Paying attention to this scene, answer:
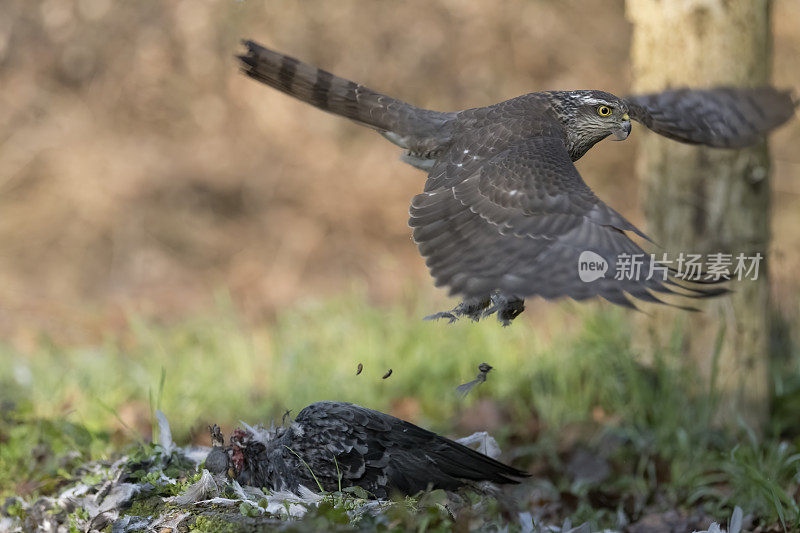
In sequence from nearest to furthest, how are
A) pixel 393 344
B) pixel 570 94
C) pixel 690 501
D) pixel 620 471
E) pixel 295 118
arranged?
pixel 570 94 → pixel 690 501 → pixel 620 471 → pixel 393 344 → pixel 295 118

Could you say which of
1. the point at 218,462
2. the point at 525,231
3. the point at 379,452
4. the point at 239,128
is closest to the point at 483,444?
the point at 379,452

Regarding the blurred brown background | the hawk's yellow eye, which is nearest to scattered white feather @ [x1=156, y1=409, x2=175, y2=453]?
the hawk's yellow eye

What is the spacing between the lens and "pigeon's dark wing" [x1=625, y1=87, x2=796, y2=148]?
154 inches

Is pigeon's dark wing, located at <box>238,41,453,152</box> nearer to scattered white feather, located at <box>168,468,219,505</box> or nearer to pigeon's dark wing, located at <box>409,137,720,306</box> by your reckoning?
pigeon's dark wing, located at <box>409,137,720,306</box>

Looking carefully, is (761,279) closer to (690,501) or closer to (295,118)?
(690,501)

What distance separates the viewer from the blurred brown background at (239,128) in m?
9.70

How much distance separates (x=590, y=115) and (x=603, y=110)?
6 centimetres

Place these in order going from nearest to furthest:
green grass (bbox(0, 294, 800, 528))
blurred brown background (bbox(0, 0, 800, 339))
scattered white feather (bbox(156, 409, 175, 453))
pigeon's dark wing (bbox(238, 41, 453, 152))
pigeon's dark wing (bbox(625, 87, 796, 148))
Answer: scattered white feather (bbox(156, 409, 175, 453)) < pigeon's dark wing (bbox(238, 41, 453, 152)) < pigeon's dark wing (bbox(625, 87, 796, 148)) < green grass (bbox(0, 294, 800, 528)) < blurred brown background (bbox(0, 0, 800, 339))

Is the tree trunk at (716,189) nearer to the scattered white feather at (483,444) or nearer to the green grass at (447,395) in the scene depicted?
the green grass at (447,395)

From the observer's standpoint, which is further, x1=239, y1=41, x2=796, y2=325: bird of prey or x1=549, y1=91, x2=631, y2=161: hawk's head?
x1=549, y1=91, x2=631, y2=161: hawk's head

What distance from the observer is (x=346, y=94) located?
12.7 feet

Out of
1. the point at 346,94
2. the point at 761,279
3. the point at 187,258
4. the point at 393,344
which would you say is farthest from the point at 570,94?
the point at 187,258

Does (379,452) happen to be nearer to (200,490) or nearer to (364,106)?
(200,490)

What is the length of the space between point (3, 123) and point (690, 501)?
908 cm
